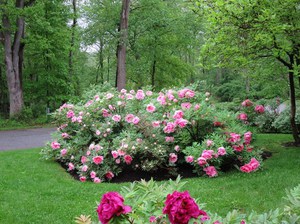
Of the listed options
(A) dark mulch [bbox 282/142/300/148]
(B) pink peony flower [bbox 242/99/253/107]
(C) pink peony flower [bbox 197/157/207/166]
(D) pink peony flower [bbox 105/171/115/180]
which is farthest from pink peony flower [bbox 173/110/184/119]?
(A) dark mulch [bbox 282/142/300/148]

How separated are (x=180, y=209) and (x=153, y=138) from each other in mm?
5049

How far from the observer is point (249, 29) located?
591 centimetres

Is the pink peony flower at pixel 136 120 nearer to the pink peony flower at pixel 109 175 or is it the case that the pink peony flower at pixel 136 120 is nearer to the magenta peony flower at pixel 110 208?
the pink peony flower at pixel 109 175

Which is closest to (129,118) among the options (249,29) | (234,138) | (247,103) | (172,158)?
(172,158)

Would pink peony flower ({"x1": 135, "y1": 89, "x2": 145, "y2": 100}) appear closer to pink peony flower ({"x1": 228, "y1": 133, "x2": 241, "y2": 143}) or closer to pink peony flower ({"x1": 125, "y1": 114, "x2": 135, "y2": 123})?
pink peony flower ({"x1": 125, "y1": 114, "x2": 135, "y2": 123})

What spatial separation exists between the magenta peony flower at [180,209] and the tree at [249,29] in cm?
421

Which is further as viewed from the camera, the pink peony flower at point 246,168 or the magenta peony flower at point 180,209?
the pink peony flower at point 246,168

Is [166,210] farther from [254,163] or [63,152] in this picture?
[63,152]

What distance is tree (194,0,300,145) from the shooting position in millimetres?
5562

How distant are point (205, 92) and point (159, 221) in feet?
20.2

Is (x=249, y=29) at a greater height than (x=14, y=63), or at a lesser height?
lesser

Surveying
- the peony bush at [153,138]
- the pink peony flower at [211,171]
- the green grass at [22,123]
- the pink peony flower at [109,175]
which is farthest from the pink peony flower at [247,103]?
the green grass at [22,123]

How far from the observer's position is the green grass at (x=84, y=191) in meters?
4.48

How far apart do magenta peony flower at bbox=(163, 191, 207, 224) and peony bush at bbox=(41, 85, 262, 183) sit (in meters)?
4.27
